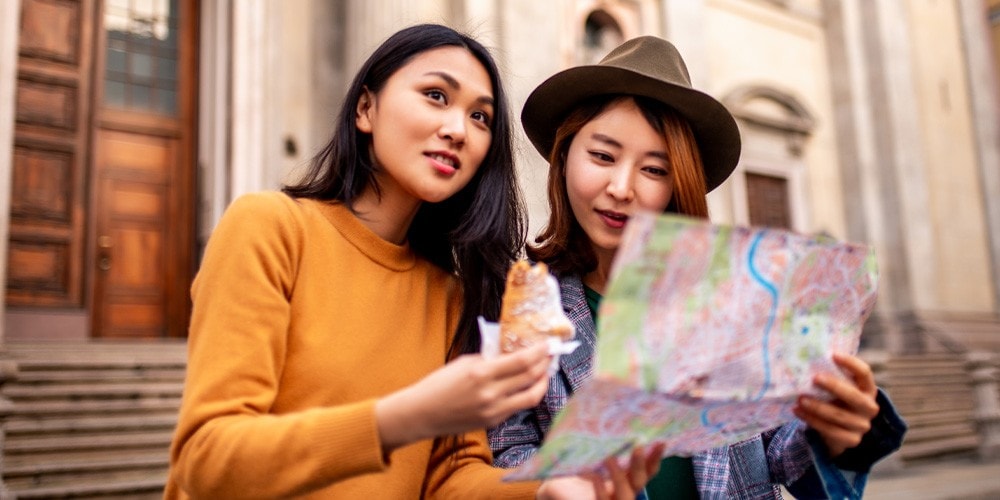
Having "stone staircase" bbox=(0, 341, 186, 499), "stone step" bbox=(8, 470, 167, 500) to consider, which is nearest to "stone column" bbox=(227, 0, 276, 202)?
"stone staircase" bbox=(0, 341, 186, 499)

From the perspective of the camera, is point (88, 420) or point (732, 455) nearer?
point (732, 455)

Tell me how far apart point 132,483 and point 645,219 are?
17.2 feet

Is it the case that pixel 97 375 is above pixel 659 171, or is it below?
below

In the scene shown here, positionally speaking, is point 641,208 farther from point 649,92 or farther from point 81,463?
point 81,463

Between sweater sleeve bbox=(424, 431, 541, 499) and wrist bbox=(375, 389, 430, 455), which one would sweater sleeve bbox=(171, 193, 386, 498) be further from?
sweater sleeve bbox=(424, 431, 541, 499)

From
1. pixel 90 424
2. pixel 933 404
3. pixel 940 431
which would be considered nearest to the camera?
pixel 90 424

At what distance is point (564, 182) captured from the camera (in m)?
2.04

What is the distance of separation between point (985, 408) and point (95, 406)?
910 cm

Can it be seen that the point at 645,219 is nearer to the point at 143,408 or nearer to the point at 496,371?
the point at 496,371

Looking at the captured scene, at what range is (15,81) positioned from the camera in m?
7.27

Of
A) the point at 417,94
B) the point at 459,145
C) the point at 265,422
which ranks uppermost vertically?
the point at 417,94

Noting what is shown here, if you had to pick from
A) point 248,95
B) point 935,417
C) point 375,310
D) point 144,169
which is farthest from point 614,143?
point 935,417

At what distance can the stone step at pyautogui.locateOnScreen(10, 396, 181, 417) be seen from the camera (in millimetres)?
5602

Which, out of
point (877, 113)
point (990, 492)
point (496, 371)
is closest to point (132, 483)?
point (496, 371)
